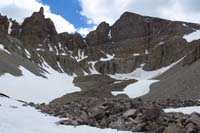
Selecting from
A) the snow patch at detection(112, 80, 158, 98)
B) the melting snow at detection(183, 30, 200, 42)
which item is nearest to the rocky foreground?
the snow patch at detection(112, 80, 158, 98)

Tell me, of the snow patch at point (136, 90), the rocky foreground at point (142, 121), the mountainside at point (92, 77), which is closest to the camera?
the rocky foreground at point (142, 121)

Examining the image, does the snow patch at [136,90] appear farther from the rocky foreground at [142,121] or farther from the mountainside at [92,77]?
the rocky foreground at [142,121]

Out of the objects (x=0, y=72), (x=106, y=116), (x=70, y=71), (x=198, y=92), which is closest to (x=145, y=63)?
(x=70, y=71)

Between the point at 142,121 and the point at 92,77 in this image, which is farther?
the point at 92,77

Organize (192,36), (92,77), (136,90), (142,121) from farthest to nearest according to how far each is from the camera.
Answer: (192,36), (92,77), (136,90), (142,121)

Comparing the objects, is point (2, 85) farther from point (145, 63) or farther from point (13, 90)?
point (145, 63)

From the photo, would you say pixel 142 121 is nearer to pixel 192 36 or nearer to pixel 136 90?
pixel 136 90

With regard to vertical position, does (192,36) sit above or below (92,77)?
above

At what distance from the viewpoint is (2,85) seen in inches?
2451

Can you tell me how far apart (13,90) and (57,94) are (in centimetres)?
817

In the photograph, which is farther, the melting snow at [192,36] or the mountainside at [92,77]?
the melting snow at [192,36]

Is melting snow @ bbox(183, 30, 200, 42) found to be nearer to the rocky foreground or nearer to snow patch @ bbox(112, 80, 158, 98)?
snow patch @ bbox(112, 80, 158, 98)

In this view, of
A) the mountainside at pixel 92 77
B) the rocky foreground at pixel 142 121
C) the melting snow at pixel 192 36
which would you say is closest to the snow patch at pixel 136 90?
the mountainside at pixel 92 77

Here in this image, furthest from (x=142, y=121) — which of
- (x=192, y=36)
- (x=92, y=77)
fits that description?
(x=192, y=36)
